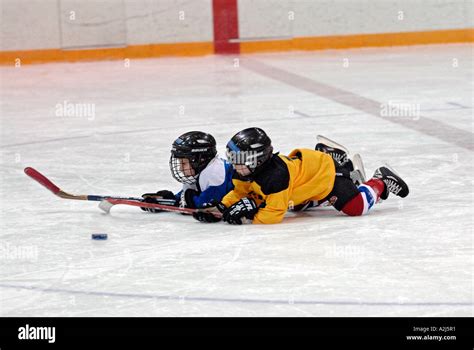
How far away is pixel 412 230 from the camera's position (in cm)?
511

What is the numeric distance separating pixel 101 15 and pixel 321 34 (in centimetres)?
314

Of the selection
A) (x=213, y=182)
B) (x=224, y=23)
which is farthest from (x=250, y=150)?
(x=224, y=23)

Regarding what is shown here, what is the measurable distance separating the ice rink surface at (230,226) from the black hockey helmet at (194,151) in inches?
12.3

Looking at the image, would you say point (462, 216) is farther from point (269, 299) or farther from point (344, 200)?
point (269, 299)

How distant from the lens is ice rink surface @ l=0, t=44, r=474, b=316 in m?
4.12

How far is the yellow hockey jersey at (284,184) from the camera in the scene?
16.7 ft

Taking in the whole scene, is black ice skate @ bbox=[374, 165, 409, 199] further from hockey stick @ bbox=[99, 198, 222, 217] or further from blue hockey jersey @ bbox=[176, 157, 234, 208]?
hockey stick @ bbox=[99, 198, 222, 217]

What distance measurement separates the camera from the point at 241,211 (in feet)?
17.0

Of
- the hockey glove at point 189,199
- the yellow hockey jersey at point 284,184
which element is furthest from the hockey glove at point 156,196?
the yellow hockey jersey at point 284,184

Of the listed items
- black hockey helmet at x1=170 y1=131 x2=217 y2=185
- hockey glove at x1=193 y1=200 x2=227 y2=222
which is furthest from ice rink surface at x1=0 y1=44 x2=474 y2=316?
black hockey helmet at x1=170 y1=131 x2=217 y2=185

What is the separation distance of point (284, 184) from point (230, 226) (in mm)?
408

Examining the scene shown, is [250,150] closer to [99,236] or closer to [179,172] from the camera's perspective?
[179,172]

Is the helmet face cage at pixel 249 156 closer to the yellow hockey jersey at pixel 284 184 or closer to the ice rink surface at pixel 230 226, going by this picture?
the yellow hockey jersey at pixel 284 184
